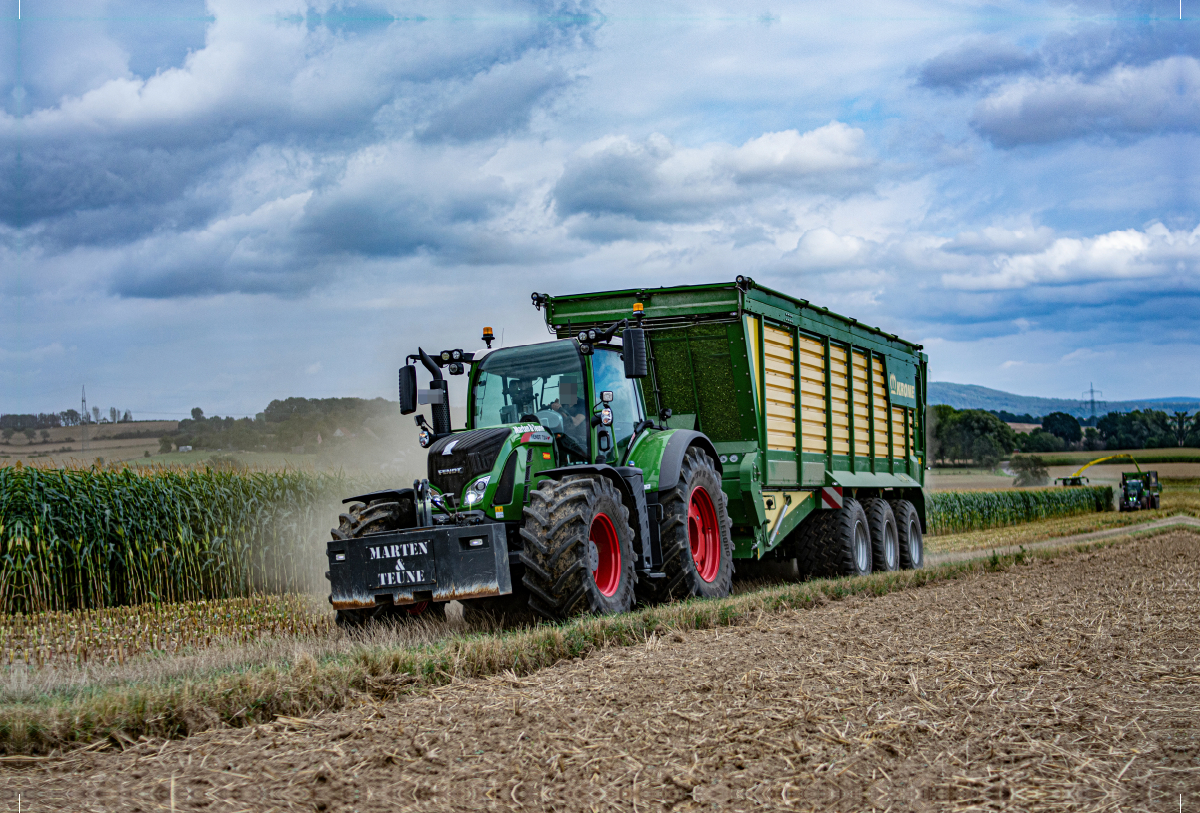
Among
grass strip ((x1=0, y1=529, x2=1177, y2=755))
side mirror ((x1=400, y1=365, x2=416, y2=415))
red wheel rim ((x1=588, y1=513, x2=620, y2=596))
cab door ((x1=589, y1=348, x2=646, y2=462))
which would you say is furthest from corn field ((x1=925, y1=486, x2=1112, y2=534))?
grass strip ((x1=0, y1=529, x2=1177, y2=755))

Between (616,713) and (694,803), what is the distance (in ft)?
4.20

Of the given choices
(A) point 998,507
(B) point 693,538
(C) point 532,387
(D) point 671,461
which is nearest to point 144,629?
(C) point 532,387

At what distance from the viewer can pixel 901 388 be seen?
16.8 m

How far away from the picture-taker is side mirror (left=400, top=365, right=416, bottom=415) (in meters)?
9.02

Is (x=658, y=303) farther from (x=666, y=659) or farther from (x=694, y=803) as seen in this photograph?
(x=694, y=803)

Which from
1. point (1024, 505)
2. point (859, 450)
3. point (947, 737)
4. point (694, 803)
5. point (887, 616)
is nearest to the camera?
point (694, 803)

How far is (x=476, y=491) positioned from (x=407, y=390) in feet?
3.91

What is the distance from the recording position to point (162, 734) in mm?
5129

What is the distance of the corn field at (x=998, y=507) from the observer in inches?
1387

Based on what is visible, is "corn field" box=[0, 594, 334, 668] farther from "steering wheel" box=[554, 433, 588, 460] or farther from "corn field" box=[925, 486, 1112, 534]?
"corn field" box=[925, 486, 1112, 534]

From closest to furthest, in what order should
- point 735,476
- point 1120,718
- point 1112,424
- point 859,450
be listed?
point 1120,718 < point 735,476 < point 859,450 < point 1112,424

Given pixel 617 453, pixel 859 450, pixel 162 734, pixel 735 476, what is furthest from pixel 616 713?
pixel 859 450

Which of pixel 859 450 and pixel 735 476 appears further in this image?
pixel 859 450

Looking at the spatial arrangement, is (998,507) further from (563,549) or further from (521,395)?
(563,549)
